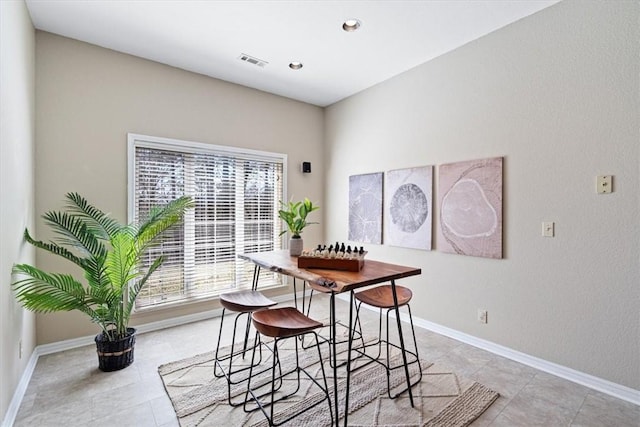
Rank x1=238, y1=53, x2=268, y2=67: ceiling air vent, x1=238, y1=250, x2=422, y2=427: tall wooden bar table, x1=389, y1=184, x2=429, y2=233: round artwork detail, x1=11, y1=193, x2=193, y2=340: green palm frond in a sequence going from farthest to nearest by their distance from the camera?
1. x1=389, y1=184, x2=429, y2=233: round artwork detail
2. x1=238, y1=53, x2=268, y2=67: ceiling air vent
3. x1=11, y1=193, x2=193, y2=340: green palm frond
4. x1=238, y1=250, x2=422, y2=427: tall wooden bar table

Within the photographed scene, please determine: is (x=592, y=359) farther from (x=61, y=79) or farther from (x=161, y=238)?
(x=61, y=79)

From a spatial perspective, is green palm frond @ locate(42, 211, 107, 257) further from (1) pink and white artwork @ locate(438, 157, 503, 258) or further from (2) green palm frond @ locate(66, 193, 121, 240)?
(1) pink and white artwork @ locate(438, 157, 503, 258)

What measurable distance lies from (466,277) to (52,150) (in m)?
4.12

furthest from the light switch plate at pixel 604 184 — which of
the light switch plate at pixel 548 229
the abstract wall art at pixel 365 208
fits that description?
the abstract wall art at pixel 365 208

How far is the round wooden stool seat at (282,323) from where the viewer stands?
165 centimetres

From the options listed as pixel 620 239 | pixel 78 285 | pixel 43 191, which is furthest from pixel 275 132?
pixel 620 239

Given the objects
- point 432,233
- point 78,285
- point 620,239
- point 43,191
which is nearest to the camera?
point 620,239

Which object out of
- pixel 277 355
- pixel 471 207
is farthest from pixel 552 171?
pixel 277 355

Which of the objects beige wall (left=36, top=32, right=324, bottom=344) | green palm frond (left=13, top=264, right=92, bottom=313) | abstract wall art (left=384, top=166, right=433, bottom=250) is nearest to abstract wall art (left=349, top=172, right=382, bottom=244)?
abstract wall art (left=384, top=166, right=433, bottom=250)

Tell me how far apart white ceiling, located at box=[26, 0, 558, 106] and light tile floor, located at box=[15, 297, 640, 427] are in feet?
9.67

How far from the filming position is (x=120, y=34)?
285cm

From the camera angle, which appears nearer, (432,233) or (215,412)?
(215,412)

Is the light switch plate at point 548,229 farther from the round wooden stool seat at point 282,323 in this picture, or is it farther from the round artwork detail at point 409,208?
the round wooden stool seat at point 282,323

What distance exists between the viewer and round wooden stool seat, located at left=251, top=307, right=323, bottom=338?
5.41 ft
